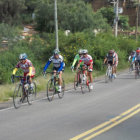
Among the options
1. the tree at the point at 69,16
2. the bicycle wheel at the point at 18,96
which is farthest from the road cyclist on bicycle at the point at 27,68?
the tree at the point at 69,16

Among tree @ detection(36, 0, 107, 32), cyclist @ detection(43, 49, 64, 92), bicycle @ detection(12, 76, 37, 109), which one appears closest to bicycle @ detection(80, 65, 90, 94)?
cyclist @ detection(43, 49, 64, 92)

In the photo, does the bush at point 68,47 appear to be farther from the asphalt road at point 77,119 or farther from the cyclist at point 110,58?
the asphalt road at point 77,119

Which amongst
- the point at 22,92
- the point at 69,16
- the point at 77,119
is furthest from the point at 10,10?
the point at 77,119

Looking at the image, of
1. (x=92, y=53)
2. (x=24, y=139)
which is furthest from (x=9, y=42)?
(x=24, y=139)


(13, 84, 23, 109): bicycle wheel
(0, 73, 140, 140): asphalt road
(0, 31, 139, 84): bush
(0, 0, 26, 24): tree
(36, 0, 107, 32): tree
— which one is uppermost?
(0, 0, 26, 24): tree

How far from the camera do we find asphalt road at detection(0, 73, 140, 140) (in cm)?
808

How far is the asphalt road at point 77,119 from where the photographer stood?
26.5 feet

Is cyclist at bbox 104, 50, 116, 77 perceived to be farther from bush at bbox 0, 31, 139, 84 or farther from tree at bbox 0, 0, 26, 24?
tree at bbox 0, 0, 26, 24

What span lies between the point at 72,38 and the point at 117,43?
6.47 metres

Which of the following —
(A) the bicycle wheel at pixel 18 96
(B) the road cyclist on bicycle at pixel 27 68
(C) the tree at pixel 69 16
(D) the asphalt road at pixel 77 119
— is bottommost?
(D) the asphalt road at pixel 77 119

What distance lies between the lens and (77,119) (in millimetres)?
9727

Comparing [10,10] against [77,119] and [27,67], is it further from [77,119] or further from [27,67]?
[77,119]

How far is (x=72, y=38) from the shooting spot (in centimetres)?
2498

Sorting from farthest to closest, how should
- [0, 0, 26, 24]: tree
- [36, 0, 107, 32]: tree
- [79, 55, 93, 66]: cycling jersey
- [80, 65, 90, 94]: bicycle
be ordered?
[0, 0, 26, 24]: tree
[36, 0, 107, 32]: tree
[79, 55, 93, 66]: cycling jersey
[80, 65, 90, 94]: bicycle
